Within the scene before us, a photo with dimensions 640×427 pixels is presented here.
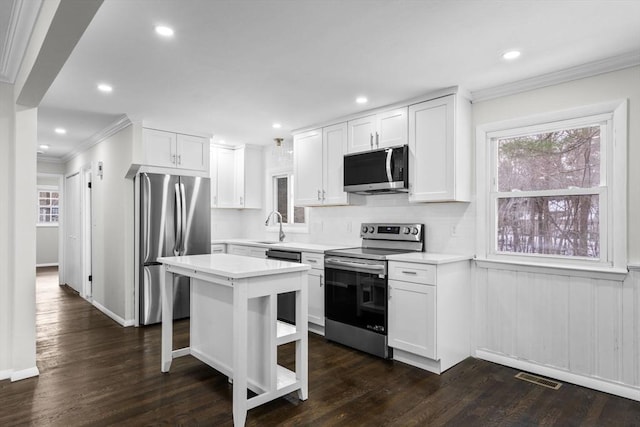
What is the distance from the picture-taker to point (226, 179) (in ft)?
18.9

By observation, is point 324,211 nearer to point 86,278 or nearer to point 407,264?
point 407,264

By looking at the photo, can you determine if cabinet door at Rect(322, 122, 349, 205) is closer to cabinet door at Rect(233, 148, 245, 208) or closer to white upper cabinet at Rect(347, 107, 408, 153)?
white upper cabinet at Rect(347, 107, 408, 153)

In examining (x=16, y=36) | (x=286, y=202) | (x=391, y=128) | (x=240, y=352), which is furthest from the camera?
(x=286, y=202)

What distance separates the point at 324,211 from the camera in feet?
15.9

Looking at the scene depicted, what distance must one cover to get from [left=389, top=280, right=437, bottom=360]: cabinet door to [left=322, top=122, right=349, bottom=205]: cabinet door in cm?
134

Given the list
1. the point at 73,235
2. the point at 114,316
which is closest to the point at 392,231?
the point at 114,316

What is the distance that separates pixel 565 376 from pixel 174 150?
4.61 meters

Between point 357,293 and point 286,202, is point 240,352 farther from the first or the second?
point 286,202

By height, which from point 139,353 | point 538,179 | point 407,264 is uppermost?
point 538,179

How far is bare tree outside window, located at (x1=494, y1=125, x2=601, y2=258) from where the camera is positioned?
9.50ft

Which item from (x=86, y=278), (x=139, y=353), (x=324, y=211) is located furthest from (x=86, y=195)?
(x=324, y=211)

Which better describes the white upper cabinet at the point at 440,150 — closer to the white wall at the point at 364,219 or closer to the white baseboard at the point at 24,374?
the white wall at the point at 364,219

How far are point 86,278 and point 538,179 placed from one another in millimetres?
6112

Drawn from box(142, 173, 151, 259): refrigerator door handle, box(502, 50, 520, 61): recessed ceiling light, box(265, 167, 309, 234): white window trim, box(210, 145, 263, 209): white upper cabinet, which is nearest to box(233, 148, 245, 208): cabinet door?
box(210, 145, 263, 209): white upper cabinet
